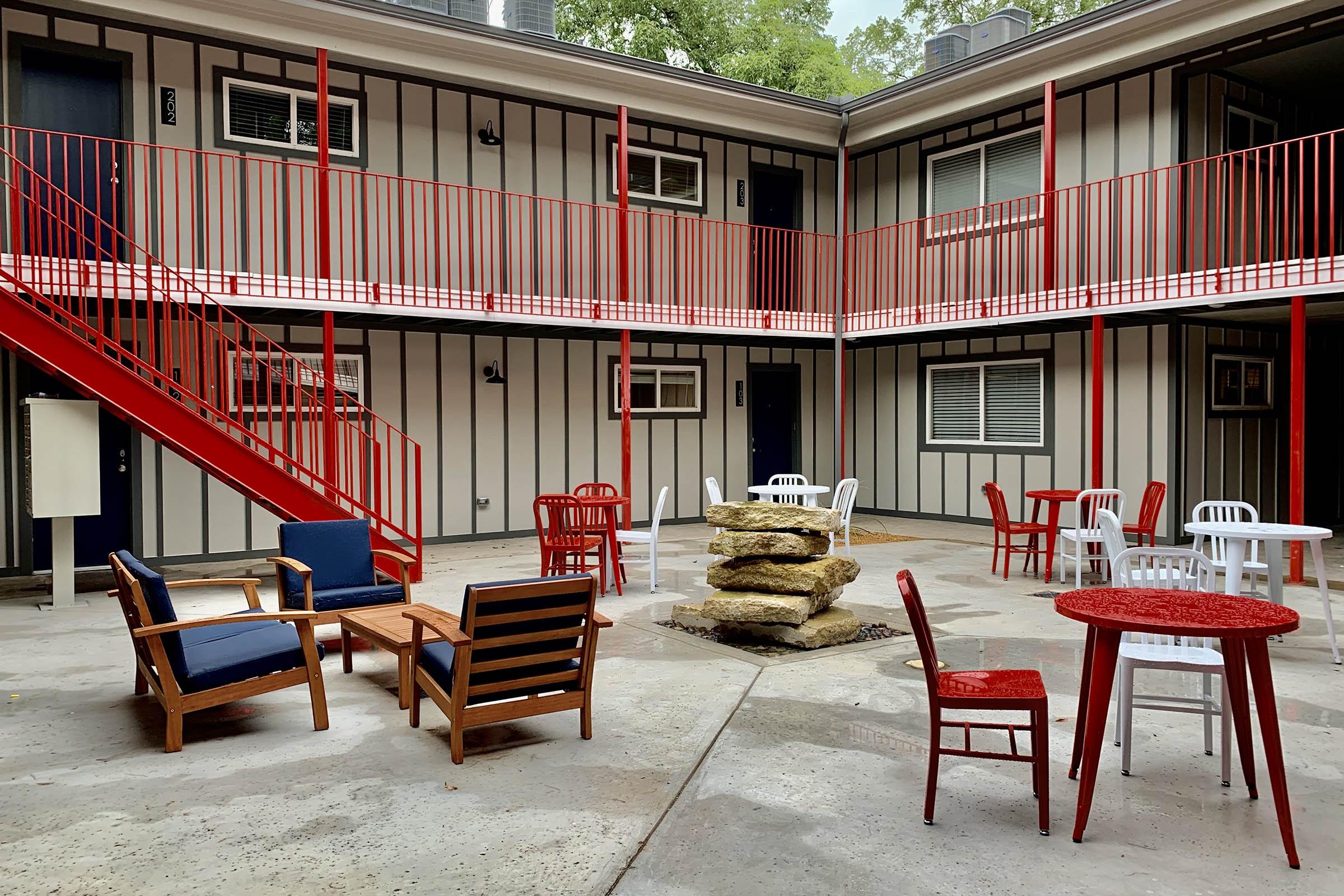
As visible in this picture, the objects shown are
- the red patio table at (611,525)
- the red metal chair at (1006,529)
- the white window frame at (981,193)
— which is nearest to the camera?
the red patio table at (611,525)

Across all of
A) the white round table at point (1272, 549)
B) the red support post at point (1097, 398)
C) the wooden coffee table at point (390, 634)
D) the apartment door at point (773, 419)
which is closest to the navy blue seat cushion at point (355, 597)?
the wooden coffee table at point (390, 634)

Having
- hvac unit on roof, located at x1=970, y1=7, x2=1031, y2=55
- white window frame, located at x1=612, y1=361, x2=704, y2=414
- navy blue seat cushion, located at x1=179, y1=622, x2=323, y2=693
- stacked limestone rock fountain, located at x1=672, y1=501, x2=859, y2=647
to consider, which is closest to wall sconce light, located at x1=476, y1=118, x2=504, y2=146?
white window frame, located at x1=612, y1=361, x2=704, y2=414

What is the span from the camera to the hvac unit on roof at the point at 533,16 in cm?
1263

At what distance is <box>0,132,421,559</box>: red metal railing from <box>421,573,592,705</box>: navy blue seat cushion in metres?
3.48

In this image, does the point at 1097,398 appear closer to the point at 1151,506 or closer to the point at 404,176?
the point at 1151,506

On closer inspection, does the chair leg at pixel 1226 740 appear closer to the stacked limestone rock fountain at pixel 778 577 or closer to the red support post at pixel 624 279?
the stacked limestone rock fountain at pixel 778 577

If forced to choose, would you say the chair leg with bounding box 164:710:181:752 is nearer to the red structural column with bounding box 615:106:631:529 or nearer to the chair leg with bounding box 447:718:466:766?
the chair leg with bounding box 447:718:466:766

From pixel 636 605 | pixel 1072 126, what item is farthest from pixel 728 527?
pixel 1072 126

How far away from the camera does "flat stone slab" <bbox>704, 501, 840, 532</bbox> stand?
20.9ft

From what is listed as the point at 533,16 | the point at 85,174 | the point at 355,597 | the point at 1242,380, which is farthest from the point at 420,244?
the point at 1242,380

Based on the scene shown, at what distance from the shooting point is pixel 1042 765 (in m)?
3.39

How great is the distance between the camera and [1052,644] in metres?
6.23

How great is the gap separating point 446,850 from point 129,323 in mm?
8191

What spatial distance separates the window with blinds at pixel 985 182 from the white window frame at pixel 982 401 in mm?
1819
